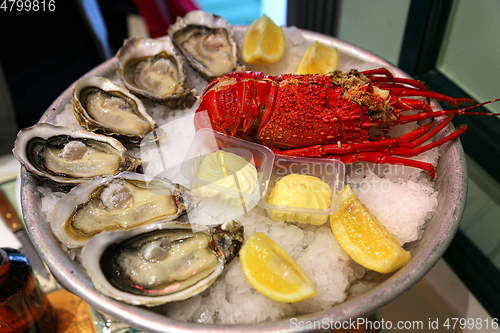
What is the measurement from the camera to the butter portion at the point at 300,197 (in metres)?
1.18

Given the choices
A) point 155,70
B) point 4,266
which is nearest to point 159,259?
point 4,266

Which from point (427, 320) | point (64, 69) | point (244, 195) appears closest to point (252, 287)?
point (244, 195)

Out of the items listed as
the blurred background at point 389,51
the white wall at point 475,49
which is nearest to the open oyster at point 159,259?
the blurred background at point 389,51

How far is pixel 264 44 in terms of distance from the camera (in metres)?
1.71

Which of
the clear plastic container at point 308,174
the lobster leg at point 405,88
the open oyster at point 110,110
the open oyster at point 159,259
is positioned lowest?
the open oyster at point 159,259

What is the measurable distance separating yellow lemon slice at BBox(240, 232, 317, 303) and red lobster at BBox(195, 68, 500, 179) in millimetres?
572

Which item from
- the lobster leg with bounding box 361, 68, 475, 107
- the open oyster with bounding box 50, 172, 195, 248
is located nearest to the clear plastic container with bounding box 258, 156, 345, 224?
the open oyster with bounding box 50, 172, 195, 248

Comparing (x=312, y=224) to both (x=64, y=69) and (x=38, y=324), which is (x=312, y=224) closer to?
(x=38, y=324)

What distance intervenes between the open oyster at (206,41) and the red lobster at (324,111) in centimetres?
19

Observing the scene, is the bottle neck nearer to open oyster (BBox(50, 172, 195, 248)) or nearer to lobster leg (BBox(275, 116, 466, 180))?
open oyster (BBox(50, 172, 195, 248))

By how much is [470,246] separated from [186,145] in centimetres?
168

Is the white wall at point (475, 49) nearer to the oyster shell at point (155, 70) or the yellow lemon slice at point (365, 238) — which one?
the yellow lemon slice at point (365, 238)

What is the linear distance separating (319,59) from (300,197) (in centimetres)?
85

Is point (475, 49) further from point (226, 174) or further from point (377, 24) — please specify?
point (226, 174)
